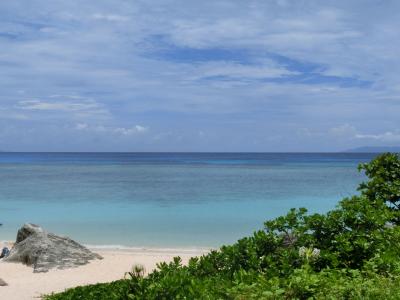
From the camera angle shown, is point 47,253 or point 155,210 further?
point 155,210

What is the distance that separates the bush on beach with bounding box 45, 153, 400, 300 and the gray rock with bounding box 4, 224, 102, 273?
23.8 feet

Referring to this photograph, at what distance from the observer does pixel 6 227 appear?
2642cm

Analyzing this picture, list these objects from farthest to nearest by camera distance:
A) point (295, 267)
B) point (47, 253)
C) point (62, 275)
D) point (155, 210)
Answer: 1. point (155, 210)
2. point (47, 253)
3. point (62, 275)
4. point (295, 267)

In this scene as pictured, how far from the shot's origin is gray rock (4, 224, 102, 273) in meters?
14.4

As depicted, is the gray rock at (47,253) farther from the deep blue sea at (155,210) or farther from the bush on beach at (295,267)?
the bush on beach at (295,267)

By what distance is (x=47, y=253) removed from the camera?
1460cm

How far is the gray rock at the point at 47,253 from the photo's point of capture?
1439 cm

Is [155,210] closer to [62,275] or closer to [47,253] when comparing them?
[47,253]

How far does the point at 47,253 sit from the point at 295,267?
10237 mm

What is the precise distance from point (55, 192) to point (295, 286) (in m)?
41.1

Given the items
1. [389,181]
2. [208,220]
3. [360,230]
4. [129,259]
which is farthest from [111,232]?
[360,230]

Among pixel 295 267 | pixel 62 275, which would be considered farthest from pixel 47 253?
pixel 295 267

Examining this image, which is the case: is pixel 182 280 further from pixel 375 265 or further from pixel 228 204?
pixel 228 204

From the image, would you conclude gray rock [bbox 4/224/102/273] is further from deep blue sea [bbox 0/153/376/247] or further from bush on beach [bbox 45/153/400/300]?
bush on beach [bbox 45/153/400/300]
